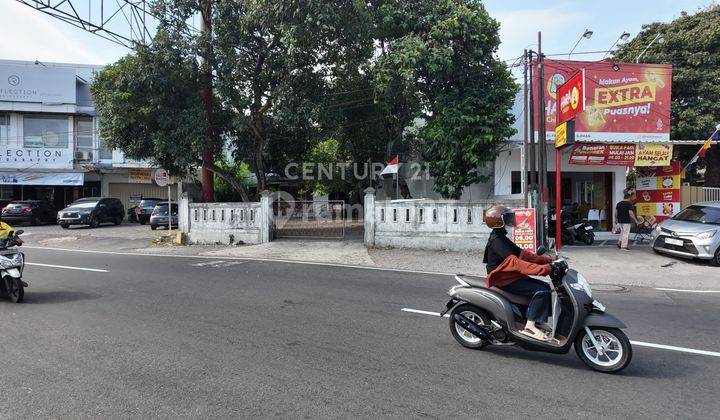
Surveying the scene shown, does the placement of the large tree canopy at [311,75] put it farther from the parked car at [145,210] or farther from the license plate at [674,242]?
the parked car at [145,210]

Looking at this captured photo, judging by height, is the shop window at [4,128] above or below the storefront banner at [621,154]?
above

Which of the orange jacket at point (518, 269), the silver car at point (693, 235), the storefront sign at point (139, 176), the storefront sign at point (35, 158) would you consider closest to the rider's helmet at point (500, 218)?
the orange jacket at point (518, 269)

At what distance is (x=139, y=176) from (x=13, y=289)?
976 inches

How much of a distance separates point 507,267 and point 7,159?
3231cm

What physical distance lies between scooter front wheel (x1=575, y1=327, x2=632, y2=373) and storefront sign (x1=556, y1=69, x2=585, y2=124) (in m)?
8.74

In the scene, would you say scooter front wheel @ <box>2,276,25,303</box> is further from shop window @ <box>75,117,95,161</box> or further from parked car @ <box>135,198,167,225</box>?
shop window @ <box>75,117,95,161</box>

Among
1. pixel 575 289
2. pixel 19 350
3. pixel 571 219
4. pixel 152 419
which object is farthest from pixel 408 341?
pixel 571 219

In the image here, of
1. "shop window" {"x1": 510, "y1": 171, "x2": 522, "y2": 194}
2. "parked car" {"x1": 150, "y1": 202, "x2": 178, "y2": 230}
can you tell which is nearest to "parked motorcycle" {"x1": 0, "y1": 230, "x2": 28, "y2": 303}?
"parked car" {"x1": 150, "y1": 202, "x2": 178, "y2": 230}

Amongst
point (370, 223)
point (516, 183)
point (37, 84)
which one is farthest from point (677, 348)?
point (37, 84)

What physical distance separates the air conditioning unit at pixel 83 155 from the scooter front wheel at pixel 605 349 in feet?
103

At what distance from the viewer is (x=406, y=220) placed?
14.2 m

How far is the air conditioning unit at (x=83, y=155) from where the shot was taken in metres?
28.8

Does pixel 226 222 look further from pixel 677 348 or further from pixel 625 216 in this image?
pixel 677 348

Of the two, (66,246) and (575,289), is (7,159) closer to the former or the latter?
(66,246)
